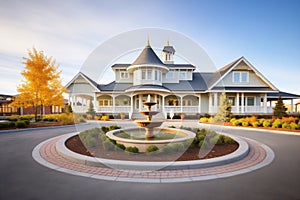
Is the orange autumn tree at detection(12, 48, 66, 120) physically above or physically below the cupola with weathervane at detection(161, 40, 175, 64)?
below

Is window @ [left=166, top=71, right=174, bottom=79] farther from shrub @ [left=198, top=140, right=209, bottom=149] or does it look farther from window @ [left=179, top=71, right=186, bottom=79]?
shrub @ [left=198, top=140, right=209, bottom=149]

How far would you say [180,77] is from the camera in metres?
26.2

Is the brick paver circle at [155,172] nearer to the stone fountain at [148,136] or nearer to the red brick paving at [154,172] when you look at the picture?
the red brick paving at [154,172]

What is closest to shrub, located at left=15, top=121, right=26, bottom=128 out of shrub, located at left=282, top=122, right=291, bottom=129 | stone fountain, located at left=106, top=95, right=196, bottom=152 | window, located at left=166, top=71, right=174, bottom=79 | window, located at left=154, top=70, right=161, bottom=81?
stone fountain, located at left=106, top=95, right=196, bottom=152

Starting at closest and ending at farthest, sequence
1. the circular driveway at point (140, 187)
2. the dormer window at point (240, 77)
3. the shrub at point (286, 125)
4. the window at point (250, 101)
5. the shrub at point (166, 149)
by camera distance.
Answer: the circular driveway at point (140, 187)
the shrub at point (166, 149)
the shrub at point (286, 125)
the dormer window at point (240, 77)
the window at point (250, 101)

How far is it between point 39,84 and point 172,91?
16.1m

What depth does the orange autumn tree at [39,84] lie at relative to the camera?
1516 cm

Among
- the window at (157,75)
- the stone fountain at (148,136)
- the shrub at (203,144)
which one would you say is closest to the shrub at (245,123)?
the stone fountain at (148,136)

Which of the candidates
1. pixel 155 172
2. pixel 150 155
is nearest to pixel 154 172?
pixel 155 172

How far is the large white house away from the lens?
856 inches

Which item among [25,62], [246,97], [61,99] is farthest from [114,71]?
[246,97]

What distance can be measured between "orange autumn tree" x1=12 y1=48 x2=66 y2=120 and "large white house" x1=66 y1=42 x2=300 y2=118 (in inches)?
253

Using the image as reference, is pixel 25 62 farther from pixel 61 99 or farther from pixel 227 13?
pixel 227 13

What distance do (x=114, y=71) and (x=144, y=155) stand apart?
72.7ft
